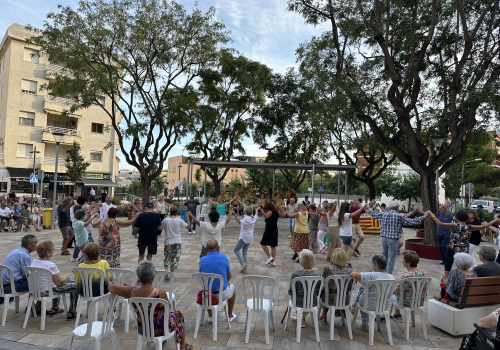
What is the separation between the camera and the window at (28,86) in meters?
30.5

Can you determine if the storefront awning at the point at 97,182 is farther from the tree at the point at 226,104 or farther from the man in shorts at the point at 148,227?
the man in shorts at the point at 148,227

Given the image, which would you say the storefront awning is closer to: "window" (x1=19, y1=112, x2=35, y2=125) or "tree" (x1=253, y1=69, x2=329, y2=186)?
"window" (x1=19, y1=112, x2=35, y2=125)

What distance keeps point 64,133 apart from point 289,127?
21.5m

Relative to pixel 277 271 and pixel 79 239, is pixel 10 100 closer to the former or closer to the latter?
pixel 79 239

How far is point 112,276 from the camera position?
466 cm

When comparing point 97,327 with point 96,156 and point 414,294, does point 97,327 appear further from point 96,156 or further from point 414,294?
point 96,156

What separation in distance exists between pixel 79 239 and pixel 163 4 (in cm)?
1354

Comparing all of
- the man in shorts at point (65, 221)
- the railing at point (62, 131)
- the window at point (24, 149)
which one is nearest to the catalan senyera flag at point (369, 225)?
the man in shorts at point (65, 221)

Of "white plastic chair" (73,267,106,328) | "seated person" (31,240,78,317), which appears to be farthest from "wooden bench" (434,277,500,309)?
"seated person" (31,240,78,317)

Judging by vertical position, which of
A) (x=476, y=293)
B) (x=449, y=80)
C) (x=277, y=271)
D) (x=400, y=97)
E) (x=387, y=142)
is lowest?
(x=277, y=271)

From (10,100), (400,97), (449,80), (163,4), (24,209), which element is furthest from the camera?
(10,100)

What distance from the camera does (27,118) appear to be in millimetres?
30734

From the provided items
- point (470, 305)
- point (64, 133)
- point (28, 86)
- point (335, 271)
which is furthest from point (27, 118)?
point (470, 305)

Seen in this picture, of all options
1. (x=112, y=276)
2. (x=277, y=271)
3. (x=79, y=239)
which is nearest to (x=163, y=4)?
(x=79, y=239)
